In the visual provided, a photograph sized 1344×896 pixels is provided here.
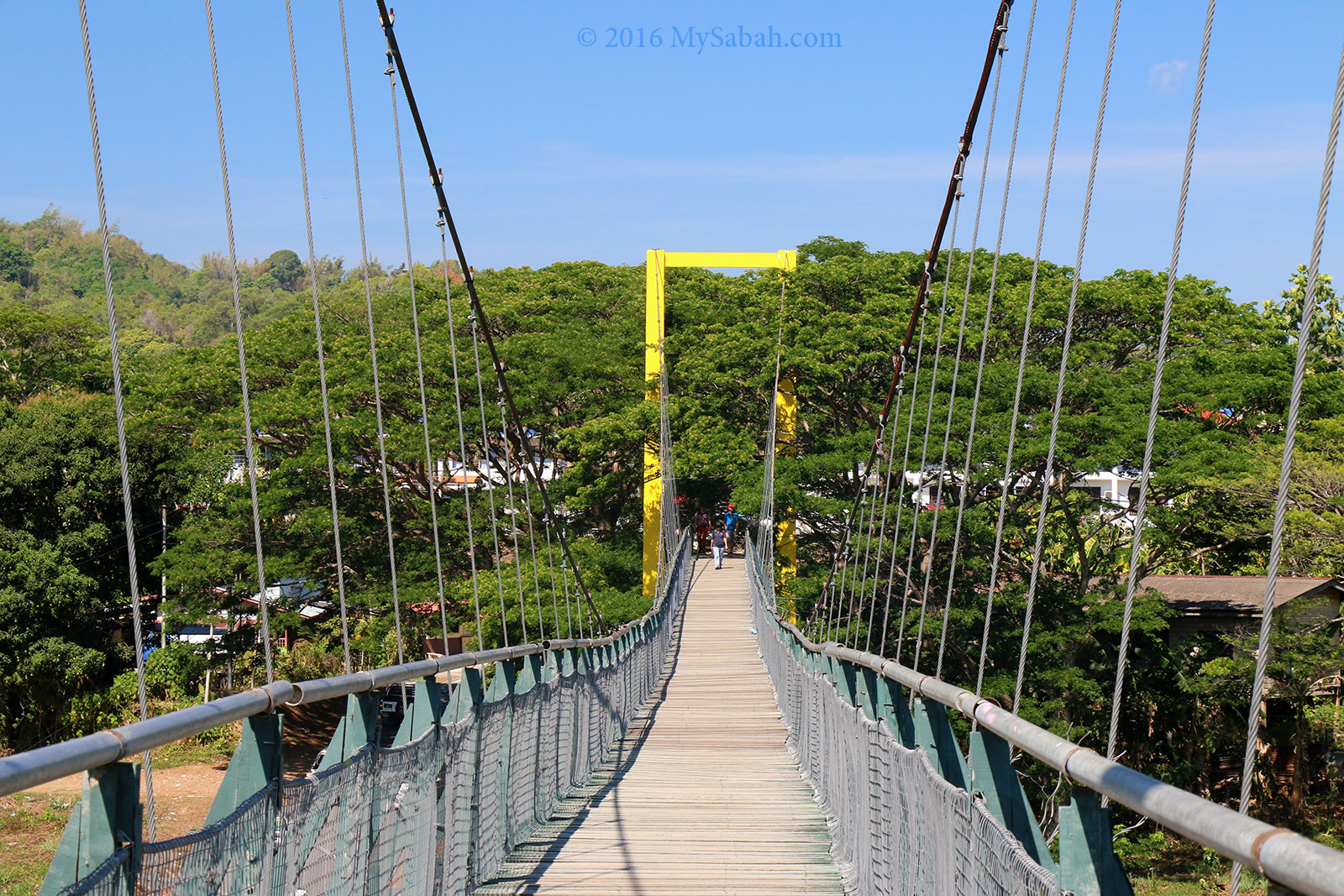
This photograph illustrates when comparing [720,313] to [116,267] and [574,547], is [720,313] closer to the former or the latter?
[574,547]

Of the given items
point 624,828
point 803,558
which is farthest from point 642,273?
point 624,828

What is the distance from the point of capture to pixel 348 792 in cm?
219

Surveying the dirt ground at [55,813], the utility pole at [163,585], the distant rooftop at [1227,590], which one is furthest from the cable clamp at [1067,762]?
the utility pole at [163,585]

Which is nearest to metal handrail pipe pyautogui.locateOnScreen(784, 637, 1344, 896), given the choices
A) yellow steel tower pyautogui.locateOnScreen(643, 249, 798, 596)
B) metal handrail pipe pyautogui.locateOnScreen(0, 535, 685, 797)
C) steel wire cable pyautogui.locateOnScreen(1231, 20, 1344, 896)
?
steel wire cable pyautogui.locateOnScreen(1231, 20, 1344, 896)

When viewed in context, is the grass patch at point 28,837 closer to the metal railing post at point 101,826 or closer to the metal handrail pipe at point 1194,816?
the metal railing post at point 101,826

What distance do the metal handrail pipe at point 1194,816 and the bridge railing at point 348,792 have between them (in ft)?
3.74

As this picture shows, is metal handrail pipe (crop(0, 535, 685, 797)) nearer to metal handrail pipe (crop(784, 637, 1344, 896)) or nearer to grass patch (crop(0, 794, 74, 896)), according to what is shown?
metal handrail pipe (crop(784, 637, 1344, 896))

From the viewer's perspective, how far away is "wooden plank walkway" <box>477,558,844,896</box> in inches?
149

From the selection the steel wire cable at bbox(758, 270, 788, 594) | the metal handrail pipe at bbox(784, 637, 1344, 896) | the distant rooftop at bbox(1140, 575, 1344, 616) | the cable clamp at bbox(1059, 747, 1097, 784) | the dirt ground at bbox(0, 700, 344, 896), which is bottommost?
the dirt ground at bbox(0, 700, 344, 896)

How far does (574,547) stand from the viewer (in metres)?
20.6

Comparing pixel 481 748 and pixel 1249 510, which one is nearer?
pixel 481 748

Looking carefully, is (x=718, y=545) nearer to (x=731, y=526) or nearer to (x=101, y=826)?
(x=731, y=526)

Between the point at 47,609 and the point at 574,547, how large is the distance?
8.64 metres

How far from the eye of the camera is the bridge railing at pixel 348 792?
1361 millimetres
